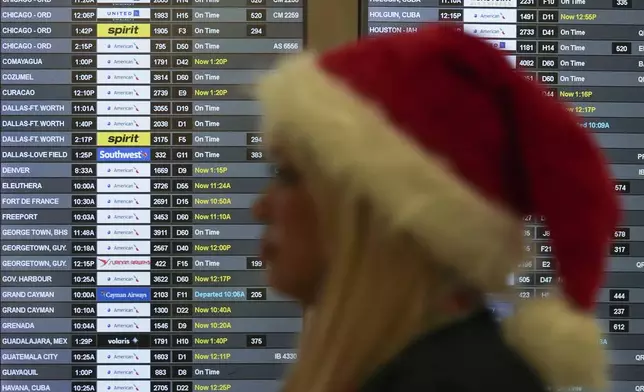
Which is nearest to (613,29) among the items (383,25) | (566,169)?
(383,25)

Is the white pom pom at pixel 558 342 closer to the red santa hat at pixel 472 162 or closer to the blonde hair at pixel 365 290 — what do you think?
the red santa hat at pixel 472 162

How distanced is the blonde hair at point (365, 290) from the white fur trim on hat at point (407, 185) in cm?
2

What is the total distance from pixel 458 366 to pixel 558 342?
15cm

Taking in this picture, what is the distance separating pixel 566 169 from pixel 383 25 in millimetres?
783

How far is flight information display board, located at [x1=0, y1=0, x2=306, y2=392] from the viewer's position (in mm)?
1429

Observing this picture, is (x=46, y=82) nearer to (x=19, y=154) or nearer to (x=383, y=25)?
(x=19, y=154)

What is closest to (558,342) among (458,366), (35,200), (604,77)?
(458,366)

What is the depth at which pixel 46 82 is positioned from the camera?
1.44m

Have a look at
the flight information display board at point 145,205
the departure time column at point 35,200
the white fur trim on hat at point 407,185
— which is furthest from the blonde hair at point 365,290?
the departure time column at point 35,200

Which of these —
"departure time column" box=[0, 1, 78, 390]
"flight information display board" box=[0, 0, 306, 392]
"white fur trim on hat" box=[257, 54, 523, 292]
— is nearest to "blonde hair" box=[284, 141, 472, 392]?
"white fur trim on hat" box=[257, 54, 523, 292]

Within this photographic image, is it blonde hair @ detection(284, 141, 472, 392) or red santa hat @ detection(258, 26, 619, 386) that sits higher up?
red santa hat @ detection(258, 26, 619, 386)

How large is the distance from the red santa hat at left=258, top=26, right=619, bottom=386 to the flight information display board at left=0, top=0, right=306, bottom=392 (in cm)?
67

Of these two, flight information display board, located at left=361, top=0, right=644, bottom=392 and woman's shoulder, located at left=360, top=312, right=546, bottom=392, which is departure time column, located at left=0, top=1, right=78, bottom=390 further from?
woman's shoulder, located at left=360, top=312, right=546, bottom=392

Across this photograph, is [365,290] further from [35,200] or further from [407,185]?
[35,200]
